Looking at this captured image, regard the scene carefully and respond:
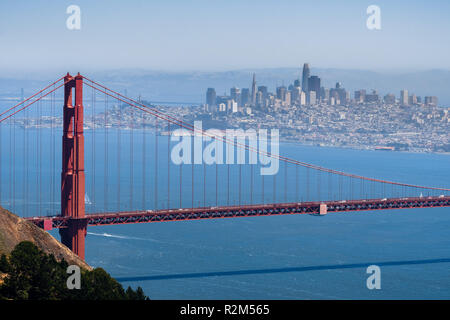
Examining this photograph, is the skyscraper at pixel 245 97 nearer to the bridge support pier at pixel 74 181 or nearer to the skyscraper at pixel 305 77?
the skyscraper at pixel 305 77

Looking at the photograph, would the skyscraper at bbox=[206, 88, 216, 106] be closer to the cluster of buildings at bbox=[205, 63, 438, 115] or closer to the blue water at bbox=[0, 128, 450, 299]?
the cluster of buildings at bbox=[205, 63, 438, 115]

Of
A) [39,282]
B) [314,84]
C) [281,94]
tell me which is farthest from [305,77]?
[39,282]

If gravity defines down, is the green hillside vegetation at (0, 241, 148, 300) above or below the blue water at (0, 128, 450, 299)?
above

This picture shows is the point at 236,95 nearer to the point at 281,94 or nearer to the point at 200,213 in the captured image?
the point at 281,94

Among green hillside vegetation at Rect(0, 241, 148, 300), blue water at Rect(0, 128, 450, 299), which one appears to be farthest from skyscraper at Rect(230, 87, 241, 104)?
green hillside vegetation at Rect(0, 241, 148, 300)

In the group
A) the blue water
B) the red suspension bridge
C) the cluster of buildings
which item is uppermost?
the cluster of buildings

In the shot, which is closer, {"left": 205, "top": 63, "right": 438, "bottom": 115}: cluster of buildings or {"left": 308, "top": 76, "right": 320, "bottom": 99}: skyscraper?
{"left": 205, "top": 63, "right": 438, "bottom": 115}: cluster of buildings
